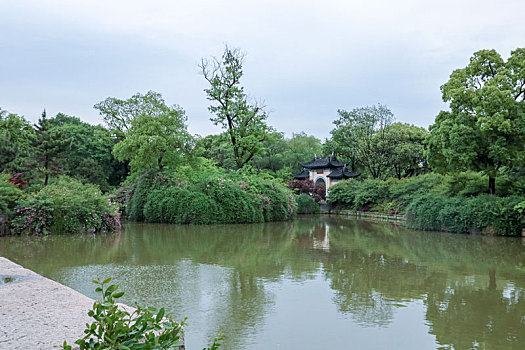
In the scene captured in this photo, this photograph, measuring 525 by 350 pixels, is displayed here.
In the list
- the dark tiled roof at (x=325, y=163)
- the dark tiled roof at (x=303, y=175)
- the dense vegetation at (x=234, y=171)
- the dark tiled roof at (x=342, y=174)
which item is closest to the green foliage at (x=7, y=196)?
the dense vegetation at (x=234, y=171)

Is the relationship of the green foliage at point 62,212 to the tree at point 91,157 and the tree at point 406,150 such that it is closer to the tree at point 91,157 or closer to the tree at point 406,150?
the tree at point 91,157

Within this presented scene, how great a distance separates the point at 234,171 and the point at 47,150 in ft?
27.9

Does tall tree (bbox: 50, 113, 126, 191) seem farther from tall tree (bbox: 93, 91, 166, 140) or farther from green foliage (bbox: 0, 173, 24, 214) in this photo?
green foliage (bbox: 0, 173, 24, 214)

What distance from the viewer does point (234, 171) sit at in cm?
2123

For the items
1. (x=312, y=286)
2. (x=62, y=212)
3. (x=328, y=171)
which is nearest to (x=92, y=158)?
(x=62, y=212)

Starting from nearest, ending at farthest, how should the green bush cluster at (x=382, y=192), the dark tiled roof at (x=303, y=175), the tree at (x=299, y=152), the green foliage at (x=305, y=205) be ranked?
1. the green bush cluster at (x=382, y=192)
2. the green foliage at (x=305, y=205)
3. the dark tiled roof at (x=303, y=175)
4. the tree at (x=299, y=152)

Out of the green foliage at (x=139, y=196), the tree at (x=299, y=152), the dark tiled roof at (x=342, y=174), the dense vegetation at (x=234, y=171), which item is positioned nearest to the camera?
the dense vegetation at (x=234, y=171)

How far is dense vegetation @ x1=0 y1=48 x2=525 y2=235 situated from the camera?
45.2 ft

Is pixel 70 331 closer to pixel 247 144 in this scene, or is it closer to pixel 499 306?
pixel 499 306

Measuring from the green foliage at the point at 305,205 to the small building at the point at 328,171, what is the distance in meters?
4.90

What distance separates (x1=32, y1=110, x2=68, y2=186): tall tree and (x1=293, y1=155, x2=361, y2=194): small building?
2043cm

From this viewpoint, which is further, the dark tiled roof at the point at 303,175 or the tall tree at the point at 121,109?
the dark tiled roof at the point at 303,175

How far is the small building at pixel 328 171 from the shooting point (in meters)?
34.0

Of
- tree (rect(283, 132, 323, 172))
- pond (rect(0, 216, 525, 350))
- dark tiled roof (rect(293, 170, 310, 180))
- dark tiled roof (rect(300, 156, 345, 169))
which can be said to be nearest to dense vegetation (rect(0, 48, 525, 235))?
pond (rect(0, 216, 525, 350))
